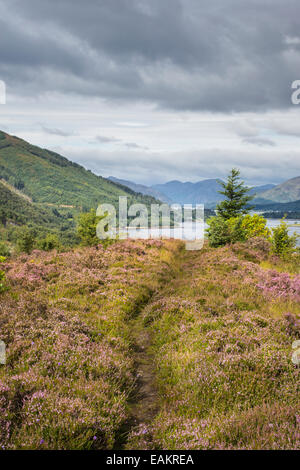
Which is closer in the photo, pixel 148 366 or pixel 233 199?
pixel 148 366

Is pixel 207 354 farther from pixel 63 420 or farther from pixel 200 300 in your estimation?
pixel 200 300

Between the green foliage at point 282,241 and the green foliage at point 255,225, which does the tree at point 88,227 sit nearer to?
the green foliage at point 255,225

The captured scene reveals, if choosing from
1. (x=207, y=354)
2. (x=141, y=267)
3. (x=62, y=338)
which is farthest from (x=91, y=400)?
(x=141, y=267)

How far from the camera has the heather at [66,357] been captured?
12.8ft

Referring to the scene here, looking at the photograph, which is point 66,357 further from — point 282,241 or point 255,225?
point 255,225

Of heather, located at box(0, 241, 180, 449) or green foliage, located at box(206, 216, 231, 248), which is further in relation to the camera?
green foliage, located at box(206, 216, 231, 248)

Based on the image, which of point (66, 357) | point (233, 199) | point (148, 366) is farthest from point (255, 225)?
point (66, 357)

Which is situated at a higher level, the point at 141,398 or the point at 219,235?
the point at 219,235

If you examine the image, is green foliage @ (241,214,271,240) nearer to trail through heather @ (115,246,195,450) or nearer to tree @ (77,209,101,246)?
tree @ (77,209,101,246)

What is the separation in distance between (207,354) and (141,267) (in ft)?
30.6

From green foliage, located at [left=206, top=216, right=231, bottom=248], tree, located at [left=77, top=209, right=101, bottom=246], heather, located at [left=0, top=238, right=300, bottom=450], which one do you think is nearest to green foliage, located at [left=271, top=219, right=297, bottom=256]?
green foliage, located at [left=206, top=216, right=231, bottom=248]

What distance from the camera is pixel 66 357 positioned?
Result: 565 cm

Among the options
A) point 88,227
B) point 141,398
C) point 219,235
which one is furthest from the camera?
point 88,227

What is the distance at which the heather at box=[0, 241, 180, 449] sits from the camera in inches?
154
